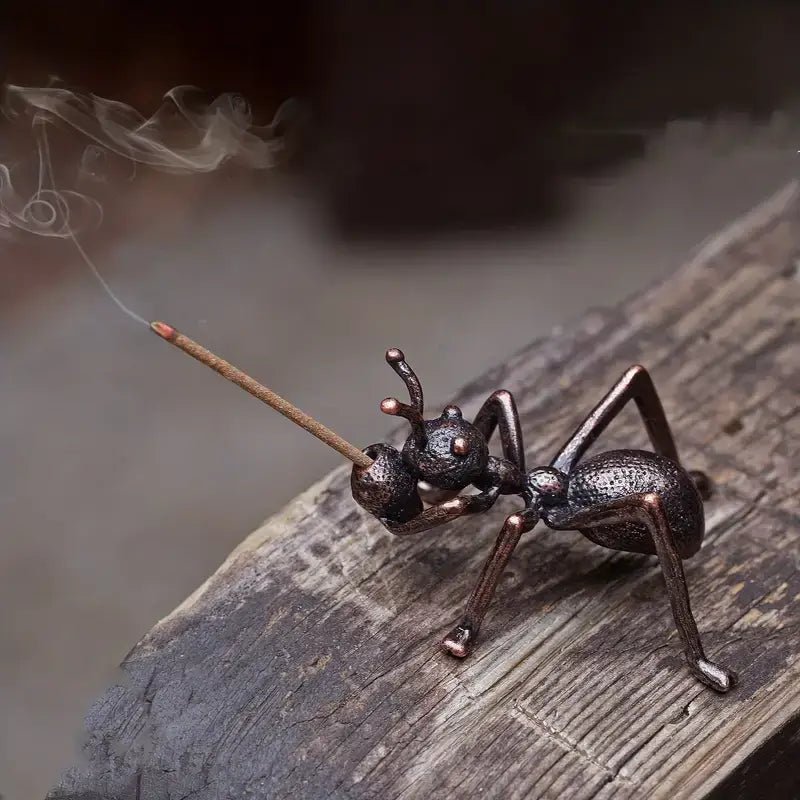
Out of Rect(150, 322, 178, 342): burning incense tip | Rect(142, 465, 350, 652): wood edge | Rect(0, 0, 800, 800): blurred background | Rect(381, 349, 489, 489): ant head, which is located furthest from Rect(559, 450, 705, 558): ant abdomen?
Rect(150, 322, 178, 342): burning incense tip

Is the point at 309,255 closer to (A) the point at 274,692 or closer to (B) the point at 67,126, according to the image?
(B) the point at 67,126

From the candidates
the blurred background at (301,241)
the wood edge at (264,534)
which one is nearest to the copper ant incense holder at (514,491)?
the wood edge at (264,534)

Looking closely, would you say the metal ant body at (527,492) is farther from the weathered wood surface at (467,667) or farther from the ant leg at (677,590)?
the weathered wood surface at (467,667)

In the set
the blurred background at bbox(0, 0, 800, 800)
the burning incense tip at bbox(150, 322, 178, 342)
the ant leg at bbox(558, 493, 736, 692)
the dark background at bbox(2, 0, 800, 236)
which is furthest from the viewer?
the dark background at bbox(2, 0, 800, 236)

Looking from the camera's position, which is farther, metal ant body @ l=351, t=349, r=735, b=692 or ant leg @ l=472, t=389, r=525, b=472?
ant leg @ l=472, t=389, r=525, b=472

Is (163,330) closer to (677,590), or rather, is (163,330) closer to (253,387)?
(253,387)

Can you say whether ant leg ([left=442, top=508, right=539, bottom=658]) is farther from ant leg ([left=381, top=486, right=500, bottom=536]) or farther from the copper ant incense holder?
ant leg ([left=381, top=486, right=500, bottom=536])

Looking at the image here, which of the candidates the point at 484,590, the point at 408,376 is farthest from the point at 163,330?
the point at 484,590
